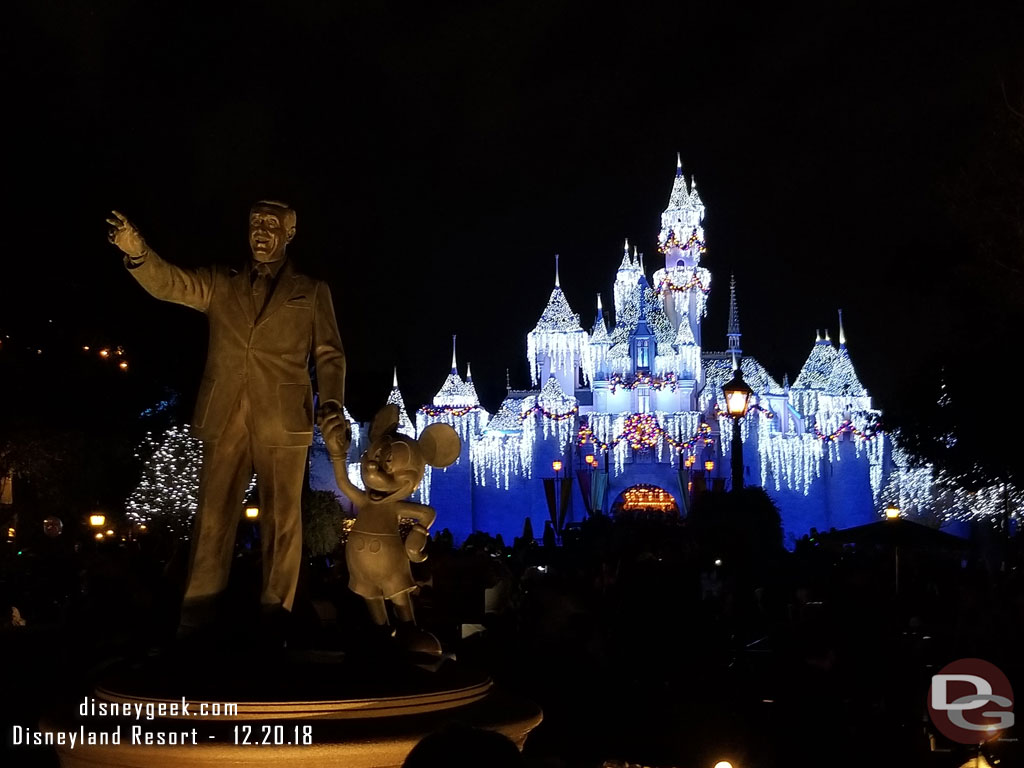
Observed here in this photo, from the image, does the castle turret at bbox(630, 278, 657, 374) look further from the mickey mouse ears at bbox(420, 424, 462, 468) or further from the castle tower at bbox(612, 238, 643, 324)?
the mickey mouse ears at bbox(420, 424, 462, 468)

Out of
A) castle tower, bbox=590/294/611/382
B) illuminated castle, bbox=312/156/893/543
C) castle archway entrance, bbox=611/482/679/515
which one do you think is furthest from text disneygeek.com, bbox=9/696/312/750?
castle tower, bbox=590/294/611/382

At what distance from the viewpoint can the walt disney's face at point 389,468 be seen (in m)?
6.05

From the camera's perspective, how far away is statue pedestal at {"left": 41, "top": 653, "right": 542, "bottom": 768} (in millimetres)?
4426

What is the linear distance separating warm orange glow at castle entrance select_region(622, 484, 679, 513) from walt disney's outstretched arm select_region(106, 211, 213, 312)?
40705mm

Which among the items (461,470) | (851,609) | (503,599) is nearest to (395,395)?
(461,470)

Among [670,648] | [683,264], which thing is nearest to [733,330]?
[683,264]

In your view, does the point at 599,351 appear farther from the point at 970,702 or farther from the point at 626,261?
the point at 970,702

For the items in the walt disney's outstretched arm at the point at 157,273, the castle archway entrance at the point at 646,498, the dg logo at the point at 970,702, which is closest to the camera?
the walt disney's outstretched arm at the point at 157,273

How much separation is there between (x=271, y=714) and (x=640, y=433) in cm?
4017

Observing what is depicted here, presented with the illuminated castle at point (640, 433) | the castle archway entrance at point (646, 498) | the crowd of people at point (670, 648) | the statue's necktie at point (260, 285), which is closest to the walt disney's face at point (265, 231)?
the statue's necktie at point (260, 285)

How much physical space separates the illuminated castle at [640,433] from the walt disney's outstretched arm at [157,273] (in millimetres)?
38417

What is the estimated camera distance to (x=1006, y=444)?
1772 centimetres

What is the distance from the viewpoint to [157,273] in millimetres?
5906

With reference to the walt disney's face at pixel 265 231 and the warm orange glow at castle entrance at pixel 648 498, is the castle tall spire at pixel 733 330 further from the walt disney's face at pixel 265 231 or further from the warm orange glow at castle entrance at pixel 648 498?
the walt disney's face at pixel 265 231
